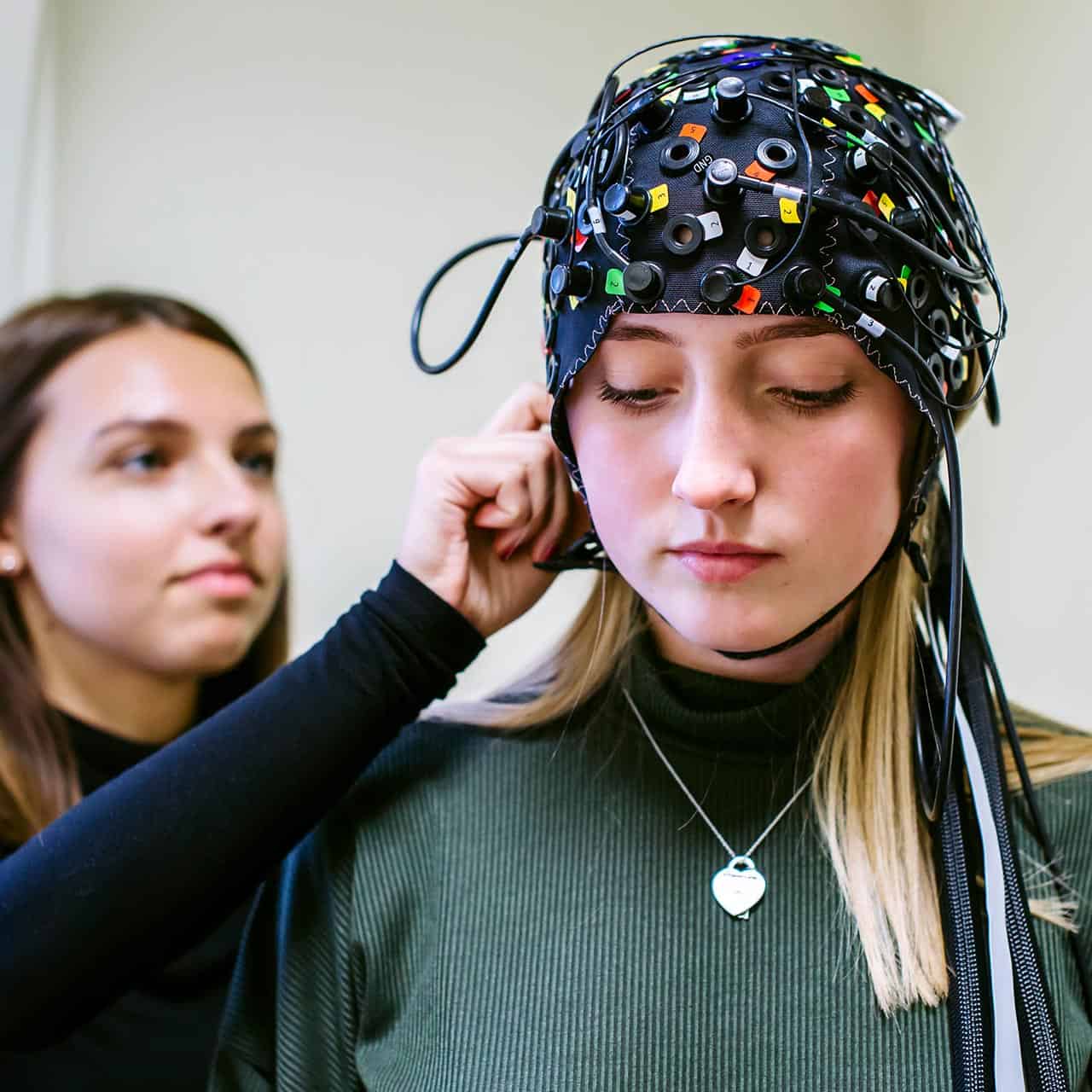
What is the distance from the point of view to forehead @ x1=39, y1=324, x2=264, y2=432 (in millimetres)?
1271

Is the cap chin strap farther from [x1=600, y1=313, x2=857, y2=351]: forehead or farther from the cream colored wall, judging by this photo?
the cream colored wall

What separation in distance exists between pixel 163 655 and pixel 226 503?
8.0 inches

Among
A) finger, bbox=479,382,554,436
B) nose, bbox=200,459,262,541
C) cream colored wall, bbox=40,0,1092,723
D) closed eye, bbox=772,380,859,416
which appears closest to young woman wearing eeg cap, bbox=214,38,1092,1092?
closed eye, bbox=772,380,859,416

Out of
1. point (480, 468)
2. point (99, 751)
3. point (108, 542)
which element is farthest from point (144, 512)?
point (480, 468)

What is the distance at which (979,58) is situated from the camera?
4.28 ft

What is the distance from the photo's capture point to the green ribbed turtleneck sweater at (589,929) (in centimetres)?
75

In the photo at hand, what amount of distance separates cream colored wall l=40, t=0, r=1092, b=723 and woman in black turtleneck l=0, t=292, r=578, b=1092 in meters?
0.36

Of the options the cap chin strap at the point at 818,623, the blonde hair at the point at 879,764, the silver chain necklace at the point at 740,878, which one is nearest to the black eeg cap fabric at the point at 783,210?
the cap chin strap at the point at 818,623

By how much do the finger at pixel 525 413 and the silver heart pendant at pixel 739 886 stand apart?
0.44 meters

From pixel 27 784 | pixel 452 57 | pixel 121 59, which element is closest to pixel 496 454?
pixel 27 784

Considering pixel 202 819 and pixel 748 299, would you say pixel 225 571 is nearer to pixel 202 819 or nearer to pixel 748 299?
pixel 202 819

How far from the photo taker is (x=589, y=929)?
81 centimetres

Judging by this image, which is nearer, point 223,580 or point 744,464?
point 744,464

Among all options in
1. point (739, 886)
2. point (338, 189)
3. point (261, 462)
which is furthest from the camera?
point (338, 189)
